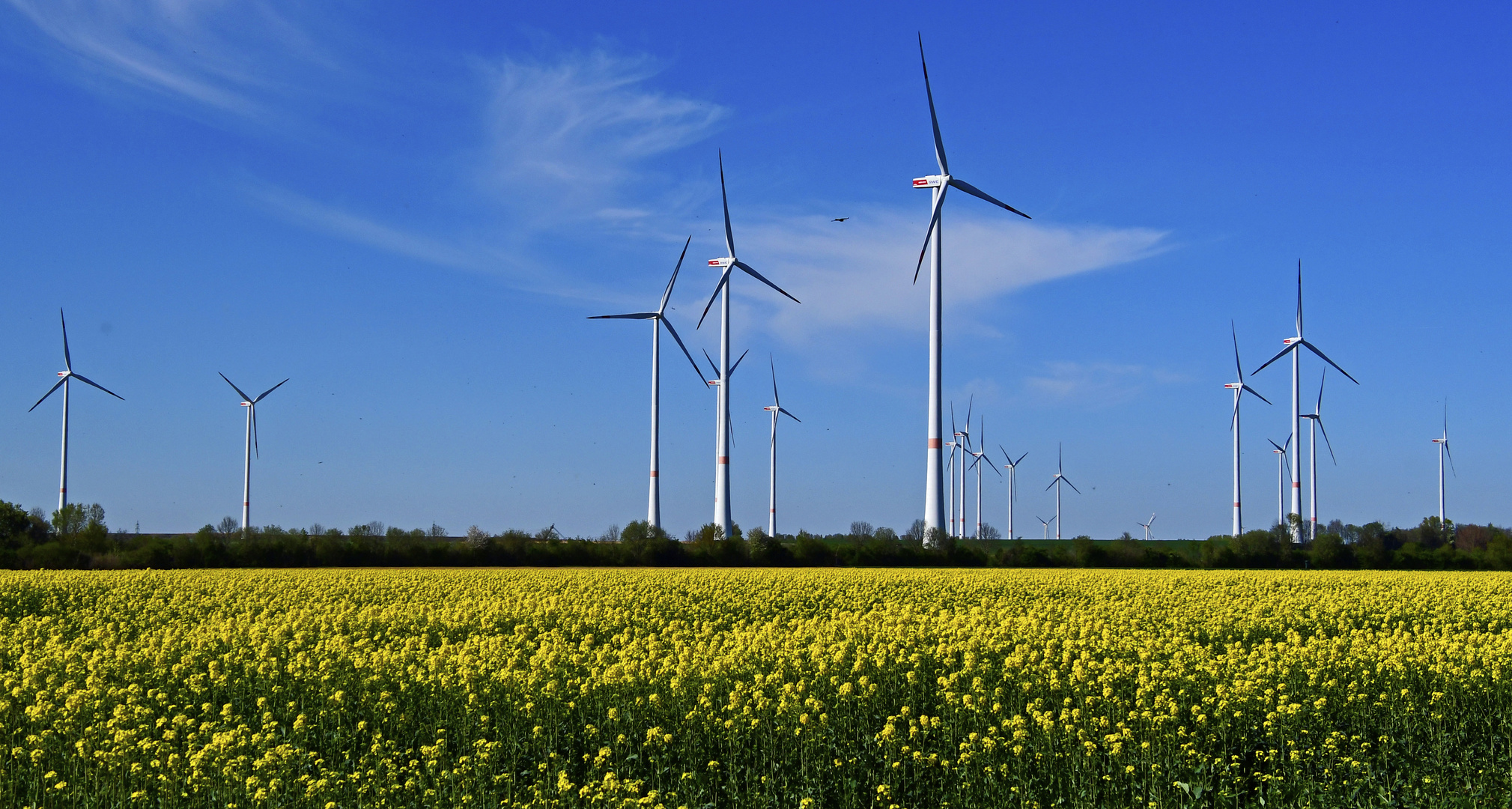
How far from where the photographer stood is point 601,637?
2795 cm

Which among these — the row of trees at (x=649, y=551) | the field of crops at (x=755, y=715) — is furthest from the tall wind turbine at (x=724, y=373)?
the field of crops at (x=755, y=715)

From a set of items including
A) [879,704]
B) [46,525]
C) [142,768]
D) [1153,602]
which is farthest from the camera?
[46,525]

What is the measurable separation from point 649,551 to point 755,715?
63073mm

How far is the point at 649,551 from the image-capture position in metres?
79.0

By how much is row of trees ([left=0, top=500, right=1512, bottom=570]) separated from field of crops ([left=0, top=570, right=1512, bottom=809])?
49.3 metres

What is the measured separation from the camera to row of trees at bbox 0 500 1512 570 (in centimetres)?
7356

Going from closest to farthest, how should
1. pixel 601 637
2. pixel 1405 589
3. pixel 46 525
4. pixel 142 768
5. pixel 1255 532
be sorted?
pixel 142 768
pixel 601 637
pixel 1405 589
pixel 46 525
pixel 1255 532

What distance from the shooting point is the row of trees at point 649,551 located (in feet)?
241

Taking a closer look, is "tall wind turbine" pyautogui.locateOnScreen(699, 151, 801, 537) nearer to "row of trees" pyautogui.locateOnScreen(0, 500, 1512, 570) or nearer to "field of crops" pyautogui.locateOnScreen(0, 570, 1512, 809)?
"row of trees" pyautogui.locateOnScreen(0, 500, 1512, 570)

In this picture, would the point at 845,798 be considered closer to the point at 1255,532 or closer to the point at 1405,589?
the point at 1405,589

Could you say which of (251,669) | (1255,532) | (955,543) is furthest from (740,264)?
(251,669)

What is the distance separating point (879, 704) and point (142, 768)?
412 inches

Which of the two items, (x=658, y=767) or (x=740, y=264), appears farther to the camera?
(x=740, y=264)

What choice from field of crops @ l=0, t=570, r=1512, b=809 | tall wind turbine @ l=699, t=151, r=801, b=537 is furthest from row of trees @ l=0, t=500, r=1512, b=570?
field of crops @ l=0, t=570, r=1512, b=809
